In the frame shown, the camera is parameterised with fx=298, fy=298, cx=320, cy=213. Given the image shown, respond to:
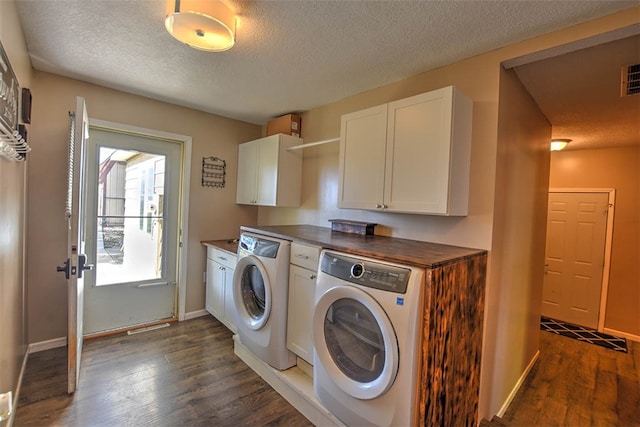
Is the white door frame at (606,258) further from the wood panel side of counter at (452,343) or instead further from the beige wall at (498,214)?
the wood panel side of counter at (452,343)

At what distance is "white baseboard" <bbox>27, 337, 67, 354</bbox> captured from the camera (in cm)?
253

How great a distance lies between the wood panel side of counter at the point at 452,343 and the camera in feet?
4.56

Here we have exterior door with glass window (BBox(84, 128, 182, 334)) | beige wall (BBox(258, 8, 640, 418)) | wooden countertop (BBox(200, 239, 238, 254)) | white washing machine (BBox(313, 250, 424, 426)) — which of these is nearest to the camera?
white washing machine (BBox(313, 250, 424, 426))

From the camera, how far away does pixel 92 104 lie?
2.69 meters

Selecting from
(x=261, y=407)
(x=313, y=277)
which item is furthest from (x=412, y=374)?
(x=261, y=407)

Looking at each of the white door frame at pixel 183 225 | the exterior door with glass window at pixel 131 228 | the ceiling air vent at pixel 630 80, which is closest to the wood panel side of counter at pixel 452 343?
the ceiling air vent at pixel 630 80

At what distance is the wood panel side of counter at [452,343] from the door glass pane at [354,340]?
0.25 m

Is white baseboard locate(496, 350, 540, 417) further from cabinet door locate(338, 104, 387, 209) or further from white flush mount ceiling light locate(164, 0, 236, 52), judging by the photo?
white flush mount ceiling light locate(164, 0, 236, 52)

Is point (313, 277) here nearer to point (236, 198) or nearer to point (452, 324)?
point (452, 324)

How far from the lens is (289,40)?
6.02 feet

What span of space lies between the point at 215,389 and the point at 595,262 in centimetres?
461

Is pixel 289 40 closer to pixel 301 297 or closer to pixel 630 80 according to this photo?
pixel 301 297

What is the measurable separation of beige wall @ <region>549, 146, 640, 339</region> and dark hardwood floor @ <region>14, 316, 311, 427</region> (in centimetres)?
413

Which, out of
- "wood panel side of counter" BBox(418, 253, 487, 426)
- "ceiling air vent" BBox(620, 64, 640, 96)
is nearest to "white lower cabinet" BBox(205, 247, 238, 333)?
"wood panel side of counter" BBox(418, 253, 487, 426)
